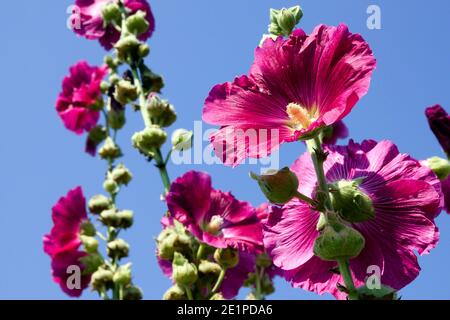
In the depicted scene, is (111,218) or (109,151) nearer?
Result: (111,218)

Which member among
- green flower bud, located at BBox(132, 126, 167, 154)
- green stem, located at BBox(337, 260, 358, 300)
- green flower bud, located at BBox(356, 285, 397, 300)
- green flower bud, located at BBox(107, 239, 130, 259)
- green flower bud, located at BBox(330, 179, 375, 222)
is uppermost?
green flower bud, located at BBox(132, 126, 167, 154)

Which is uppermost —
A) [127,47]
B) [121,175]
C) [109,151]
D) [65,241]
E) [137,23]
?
[137,23]

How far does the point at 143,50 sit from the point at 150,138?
17.3 inches

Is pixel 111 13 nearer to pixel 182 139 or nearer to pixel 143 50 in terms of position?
pixel 143 50

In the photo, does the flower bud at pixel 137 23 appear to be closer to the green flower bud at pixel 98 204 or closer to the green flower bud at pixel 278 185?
the green flower bud at pixel 98 204

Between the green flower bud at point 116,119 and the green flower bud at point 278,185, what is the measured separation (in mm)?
1844

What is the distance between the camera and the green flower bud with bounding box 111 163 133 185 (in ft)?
7.66

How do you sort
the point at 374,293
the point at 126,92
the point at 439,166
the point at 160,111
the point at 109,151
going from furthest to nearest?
1. the point at 109,151
2. the point at 126,92
3. the point at 160,111
4. the point at 439,166
5. the point at 374,293

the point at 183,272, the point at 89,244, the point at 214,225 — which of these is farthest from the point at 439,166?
the point at 89,244

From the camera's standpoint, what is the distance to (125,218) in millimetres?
2230

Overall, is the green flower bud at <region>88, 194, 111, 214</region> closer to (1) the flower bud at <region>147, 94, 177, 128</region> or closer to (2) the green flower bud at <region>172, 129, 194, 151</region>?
(1) the flower bud at <region>147, 94, 177, 128</region>

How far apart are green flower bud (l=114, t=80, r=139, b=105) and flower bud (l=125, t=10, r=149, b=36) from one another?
0.23 meters

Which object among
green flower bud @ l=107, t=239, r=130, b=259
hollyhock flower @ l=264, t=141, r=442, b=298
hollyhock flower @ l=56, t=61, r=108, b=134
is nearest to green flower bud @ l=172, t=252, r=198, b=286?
hollyhock flower @ l=264, t=141, r=442, b=298

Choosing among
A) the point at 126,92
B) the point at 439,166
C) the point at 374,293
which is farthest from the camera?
the point at 126,92
